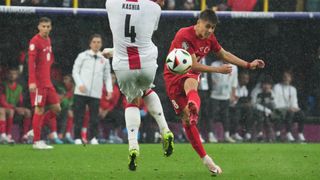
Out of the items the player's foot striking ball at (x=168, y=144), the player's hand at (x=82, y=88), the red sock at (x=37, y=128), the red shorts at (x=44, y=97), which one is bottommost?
the red sock at (x=37, y=128)

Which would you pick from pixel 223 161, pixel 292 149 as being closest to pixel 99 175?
pixel 223 161

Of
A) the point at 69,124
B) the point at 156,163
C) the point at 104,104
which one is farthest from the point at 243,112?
the point at 156,163

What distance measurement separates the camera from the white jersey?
10383 millimetres

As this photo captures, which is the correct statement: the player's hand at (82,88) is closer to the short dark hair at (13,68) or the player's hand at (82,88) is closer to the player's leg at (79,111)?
the player's leg at (79,111)

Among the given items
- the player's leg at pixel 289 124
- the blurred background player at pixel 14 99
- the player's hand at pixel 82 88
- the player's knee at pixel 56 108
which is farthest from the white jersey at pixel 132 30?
the player's leg at pixel 289 124

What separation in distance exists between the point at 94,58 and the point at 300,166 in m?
7.16

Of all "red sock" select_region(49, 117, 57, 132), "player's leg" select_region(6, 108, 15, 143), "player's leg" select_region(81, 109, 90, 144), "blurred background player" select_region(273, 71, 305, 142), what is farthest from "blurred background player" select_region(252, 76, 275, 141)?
"player's leg" select_region(6, 108, 15, 143)

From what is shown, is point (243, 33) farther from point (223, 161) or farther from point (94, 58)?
point (223, 161)

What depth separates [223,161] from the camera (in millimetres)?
12555

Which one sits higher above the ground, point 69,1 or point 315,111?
point 69,1

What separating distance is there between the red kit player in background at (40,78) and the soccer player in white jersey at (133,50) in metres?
4.75

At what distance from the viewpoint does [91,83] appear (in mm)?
17719

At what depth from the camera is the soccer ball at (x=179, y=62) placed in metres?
10.5

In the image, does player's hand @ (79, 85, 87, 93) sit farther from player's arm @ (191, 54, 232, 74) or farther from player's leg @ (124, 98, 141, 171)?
player's arm @ (191, 54, 232, 74)
